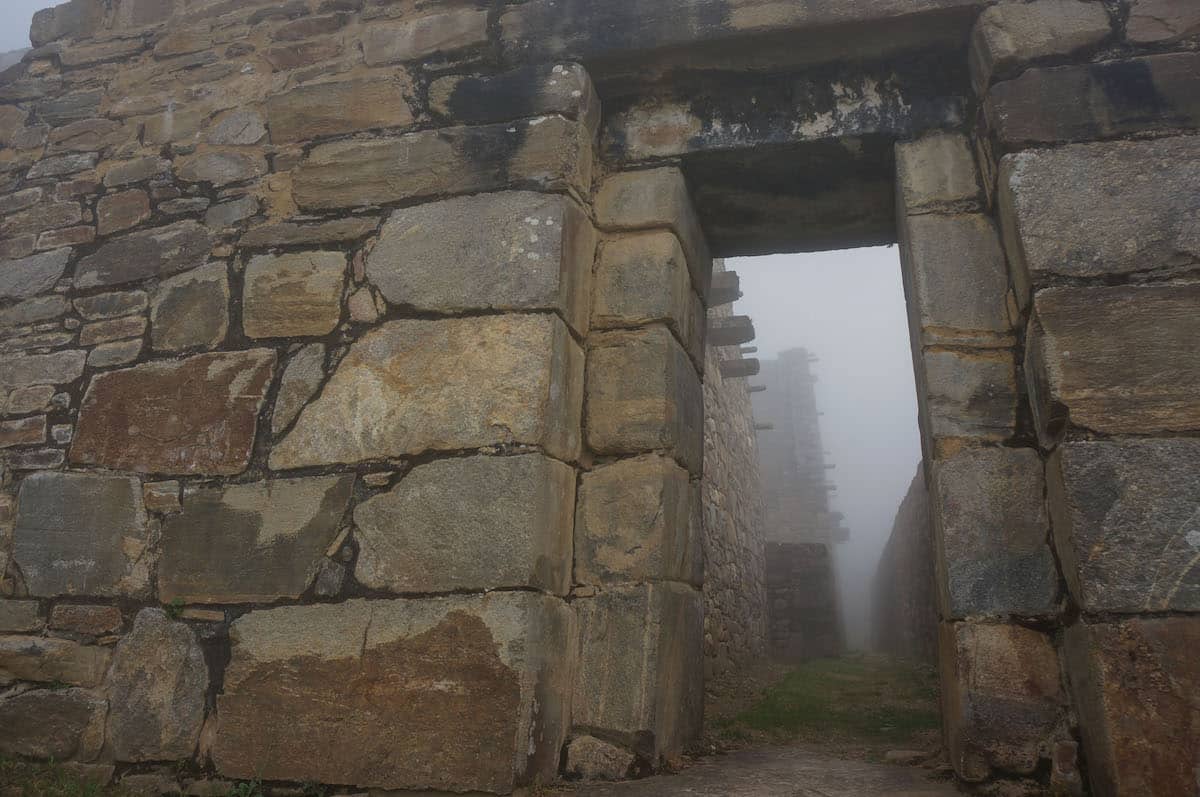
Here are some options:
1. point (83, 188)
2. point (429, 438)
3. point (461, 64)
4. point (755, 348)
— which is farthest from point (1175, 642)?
point (755, 348)

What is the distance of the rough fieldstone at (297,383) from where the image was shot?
2.62 metres

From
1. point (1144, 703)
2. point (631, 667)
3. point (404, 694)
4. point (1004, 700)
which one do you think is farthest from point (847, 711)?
point (404, 694)

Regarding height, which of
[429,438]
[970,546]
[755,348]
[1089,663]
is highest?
[755,348]

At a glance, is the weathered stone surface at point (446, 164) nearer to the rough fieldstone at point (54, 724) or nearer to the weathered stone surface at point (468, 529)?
the weathered stone surface at point (468, 529)

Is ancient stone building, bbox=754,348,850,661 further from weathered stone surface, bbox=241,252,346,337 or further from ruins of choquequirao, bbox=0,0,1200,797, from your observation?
weathered stone surface, bbox=241,252,346,337

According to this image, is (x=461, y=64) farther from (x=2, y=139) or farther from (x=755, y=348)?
(x=755, y=348)

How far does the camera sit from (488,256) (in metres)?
2.63

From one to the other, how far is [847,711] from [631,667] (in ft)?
8.80

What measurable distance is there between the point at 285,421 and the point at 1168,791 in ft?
8.46

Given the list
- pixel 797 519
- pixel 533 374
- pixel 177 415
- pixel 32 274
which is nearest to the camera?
pixel 533 374

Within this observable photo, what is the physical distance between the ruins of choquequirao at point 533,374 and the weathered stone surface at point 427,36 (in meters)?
0.02

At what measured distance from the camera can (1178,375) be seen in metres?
2.13

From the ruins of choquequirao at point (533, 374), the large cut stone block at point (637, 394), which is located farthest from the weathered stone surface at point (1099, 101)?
the large cut stone block at point (637, 394)

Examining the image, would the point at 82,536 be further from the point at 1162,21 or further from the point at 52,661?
the point at 1162,21
